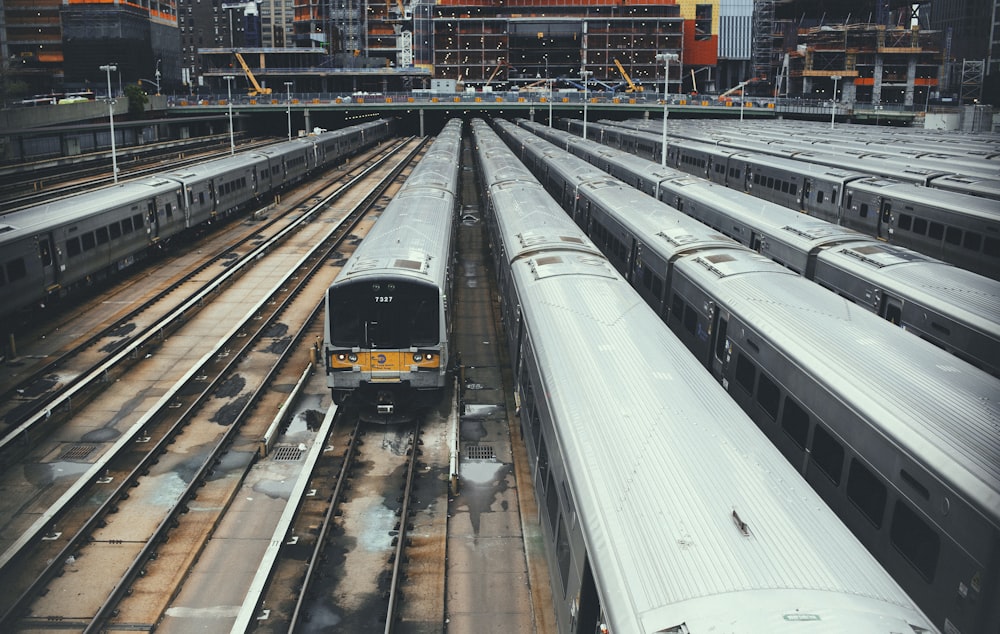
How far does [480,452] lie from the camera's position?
55.9 ft

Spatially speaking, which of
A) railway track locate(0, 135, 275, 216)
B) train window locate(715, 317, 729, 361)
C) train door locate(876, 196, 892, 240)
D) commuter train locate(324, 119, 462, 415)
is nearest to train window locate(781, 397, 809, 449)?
train window locate(715, 317, 729, 361)

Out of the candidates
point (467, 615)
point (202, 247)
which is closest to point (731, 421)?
point (467, 615)

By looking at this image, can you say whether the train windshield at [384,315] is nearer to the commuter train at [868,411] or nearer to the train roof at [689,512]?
the commuter train at [868,411]

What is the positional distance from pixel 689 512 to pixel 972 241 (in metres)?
15.8

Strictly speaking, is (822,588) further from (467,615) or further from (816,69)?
(816,69)

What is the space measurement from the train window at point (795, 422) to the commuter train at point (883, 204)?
9.63m

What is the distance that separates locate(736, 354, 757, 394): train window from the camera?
43.7 feet

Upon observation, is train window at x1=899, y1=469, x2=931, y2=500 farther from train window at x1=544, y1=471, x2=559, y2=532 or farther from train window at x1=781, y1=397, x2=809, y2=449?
train window at x1=544, y1=471, x2=559, y2=532

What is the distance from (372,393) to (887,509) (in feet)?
35.3

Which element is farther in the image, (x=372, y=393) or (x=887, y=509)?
(x=372, y=393)

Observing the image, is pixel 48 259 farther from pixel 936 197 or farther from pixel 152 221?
pixel 936 197

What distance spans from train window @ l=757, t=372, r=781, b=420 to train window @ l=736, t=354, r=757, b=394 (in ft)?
0.99

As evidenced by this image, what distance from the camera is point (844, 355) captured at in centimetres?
1119

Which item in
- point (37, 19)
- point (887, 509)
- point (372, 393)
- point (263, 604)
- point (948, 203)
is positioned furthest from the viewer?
point (948, 203)
